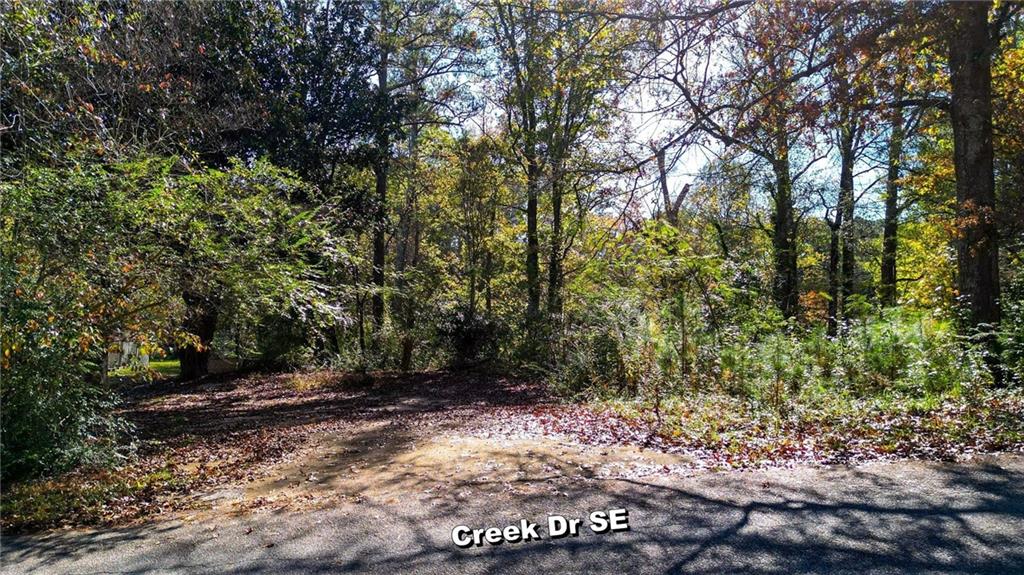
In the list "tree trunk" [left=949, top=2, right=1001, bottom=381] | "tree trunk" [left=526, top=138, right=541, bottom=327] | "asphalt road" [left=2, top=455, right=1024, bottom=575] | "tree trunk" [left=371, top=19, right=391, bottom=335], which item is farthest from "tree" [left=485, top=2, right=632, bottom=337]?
"asphalt road" [left=2, top=455, right=1024, bottom=575]

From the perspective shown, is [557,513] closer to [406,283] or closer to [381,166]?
[381,166]

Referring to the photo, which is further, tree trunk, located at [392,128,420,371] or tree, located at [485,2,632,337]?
tree trunk, located at [392,128,420,371]

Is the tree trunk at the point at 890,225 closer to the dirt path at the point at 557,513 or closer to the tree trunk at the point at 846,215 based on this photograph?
the tree trunk at the point at 846,215

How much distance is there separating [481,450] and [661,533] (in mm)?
3219

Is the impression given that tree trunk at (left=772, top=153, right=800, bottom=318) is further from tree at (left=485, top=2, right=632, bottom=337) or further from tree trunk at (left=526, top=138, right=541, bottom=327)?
tree trunk at (left=526, top=138, right=541, bottom=327)

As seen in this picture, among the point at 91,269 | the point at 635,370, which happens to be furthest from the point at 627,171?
the point at 91,269

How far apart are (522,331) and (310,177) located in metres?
6.85

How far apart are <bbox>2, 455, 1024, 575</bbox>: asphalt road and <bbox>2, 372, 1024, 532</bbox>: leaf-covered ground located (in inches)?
17.7

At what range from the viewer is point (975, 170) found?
8.16 meters

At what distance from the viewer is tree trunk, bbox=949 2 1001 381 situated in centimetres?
778

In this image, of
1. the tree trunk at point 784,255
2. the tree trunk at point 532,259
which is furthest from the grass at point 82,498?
the tree trunk at point 784,255

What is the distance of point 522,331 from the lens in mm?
17547

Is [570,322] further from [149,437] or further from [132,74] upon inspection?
[132,74]

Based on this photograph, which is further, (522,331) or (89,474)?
(522,331)
